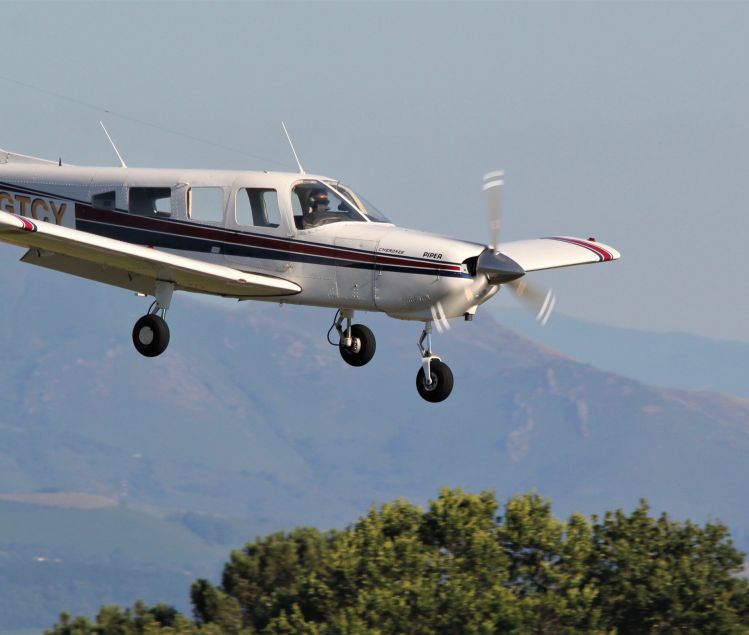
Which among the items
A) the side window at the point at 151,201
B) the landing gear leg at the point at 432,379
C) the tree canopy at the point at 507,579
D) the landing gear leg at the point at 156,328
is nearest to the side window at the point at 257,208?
the side window at the point at 151,201

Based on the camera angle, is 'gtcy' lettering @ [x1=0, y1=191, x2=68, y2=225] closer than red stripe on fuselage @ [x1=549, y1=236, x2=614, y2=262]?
Yes

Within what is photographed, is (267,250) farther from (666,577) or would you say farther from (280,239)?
(666,577)

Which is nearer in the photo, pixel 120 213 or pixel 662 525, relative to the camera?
pixel 120 213

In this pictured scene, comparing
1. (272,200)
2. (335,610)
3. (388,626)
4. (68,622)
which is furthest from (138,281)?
(68,622)

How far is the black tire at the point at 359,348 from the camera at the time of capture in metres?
26.2

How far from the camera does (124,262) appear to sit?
2453 cm

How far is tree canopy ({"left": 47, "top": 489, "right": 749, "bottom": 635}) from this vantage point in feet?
149

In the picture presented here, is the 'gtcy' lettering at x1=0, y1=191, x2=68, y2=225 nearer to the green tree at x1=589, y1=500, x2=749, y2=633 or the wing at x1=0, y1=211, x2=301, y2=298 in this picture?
the wing at x1=0, y1=211, x2=301, y2=298

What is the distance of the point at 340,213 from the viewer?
2469 centimetres

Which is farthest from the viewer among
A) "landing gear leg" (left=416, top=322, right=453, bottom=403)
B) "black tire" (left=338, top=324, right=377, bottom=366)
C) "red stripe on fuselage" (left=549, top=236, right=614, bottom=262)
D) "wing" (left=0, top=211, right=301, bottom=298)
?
"red stripe on fuselage" (left=549, top=236, right=614, bottom=262)

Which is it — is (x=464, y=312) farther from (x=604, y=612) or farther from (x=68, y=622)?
(x=68, y=622)

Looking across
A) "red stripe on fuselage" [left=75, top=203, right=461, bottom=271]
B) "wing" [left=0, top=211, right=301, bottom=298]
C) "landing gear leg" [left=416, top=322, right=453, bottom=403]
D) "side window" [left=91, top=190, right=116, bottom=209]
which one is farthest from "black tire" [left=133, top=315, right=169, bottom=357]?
"landing gear leg" [left=416, top=322, right=453, bottom=403]

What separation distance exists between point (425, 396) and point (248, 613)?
40257 millimetres

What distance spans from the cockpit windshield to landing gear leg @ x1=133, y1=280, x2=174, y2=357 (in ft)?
8.38
